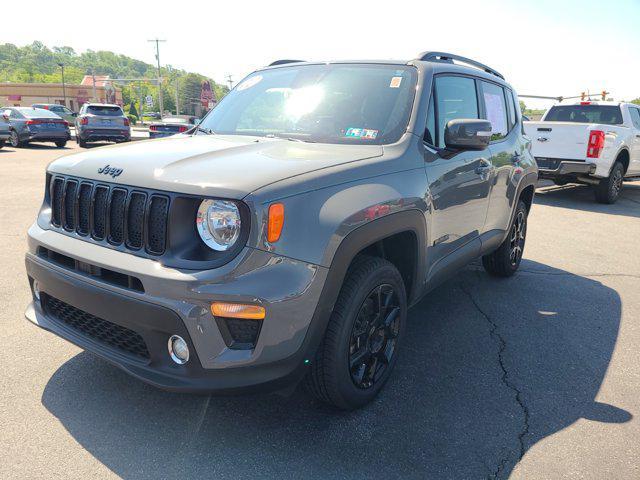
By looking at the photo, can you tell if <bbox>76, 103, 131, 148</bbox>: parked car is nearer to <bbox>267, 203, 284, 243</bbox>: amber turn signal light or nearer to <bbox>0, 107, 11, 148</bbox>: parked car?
<bbox>0, 107, 11, 148</bbox>: parked car

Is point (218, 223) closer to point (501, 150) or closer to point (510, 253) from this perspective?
point (501, 150)

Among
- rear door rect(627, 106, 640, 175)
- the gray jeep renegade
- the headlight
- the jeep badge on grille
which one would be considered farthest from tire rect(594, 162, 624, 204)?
the jeep badge on grille

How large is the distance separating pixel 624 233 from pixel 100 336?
24.7 feet

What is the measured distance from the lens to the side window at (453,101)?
337 centimetres

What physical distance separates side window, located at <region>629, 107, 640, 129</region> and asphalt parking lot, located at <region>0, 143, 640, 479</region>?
8196 mm

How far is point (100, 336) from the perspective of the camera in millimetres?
2486

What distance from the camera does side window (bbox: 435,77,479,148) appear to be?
3.37m

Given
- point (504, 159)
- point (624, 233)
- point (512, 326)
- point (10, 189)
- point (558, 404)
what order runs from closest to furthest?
1. point (558, 404)
2. point (512, 326)
3. point (504, 159)
4. point (624, 233)
5. point (10, 189)

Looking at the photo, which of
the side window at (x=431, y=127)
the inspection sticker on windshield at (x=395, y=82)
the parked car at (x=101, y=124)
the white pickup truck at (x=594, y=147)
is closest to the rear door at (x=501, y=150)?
the side window at (x=431, y=127)

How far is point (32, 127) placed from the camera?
58.9ft

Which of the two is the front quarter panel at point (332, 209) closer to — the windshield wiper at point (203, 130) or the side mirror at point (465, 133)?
the side mirror at point (465, 133)

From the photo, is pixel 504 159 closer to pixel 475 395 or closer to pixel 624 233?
pixel 475 395

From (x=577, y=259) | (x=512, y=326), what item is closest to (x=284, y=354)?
(x=512, y=326)

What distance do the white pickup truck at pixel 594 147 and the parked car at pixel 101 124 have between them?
14.5 m
